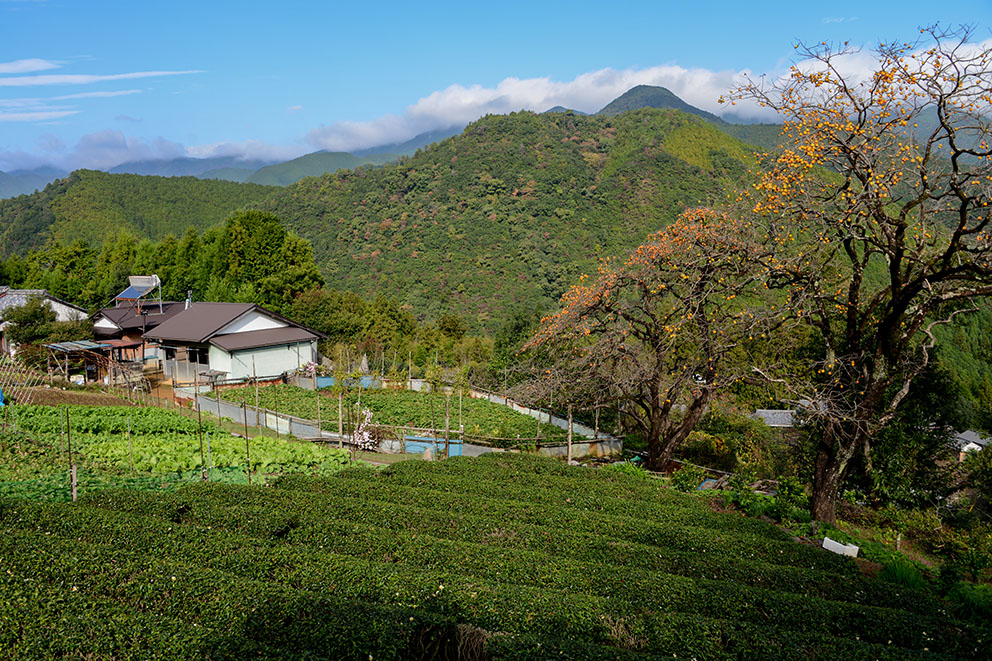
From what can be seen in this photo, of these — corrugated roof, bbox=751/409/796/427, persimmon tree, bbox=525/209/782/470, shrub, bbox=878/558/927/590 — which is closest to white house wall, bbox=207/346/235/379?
persimmon tree, bbox=525/209/782/470

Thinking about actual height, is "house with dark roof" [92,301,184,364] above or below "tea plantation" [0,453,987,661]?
below

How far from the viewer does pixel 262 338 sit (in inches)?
1213

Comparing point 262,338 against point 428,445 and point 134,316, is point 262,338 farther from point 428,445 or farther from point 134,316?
point 428,445

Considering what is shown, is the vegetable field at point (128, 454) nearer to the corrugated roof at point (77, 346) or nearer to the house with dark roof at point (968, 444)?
the corrugated roof at point (77, 346)

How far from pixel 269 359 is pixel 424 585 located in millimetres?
26716

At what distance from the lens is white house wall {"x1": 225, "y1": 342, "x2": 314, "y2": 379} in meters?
29.6

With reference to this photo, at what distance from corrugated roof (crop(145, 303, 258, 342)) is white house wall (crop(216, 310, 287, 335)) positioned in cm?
33

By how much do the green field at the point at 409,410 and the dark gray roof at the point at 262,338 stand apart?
8.31 feet

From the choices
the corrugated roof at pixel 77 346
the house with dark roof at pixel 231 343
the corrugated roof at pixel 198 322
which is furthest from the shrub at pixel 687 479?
the corrugated roof at pixel 77 346

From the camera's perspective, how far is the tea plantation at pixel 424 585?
223 inches

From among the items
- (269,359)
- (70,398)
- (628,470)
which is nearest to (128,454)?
(70,398)

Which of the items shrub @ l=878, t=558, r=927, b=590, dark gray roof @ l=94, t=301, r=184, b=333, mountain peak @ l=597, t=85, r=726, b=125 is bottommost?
dark gray roof @ l=94, t=301, r=184, b=333

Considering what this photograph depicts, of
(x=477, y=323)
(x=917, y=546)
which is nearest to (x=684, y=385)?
(x=917, y=546)

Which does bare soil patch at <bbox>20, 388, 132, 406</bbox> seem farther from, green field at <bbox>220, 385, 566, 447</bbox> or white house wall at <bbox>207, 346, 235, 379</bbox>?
white house wall at <bbox>207, 346, 235, 379</bbox>
